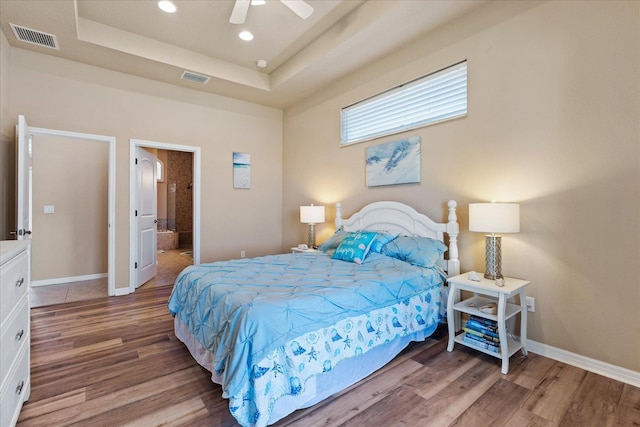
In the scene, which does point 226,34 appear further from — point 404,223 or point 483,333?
point 483,333

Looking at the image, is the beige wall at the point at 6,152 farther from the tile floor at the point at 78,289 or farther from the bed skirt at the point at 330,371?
the bed skirt at the point at 330,371

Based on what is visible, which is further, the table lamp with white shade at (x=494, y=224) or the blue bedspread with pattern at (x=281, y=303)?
the table lamp with white shade at (x=494, y=224)

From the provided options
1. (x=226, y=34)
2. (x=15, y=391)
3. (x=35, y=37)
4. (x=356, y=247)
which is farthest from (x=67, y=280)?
(x=356, y=247)

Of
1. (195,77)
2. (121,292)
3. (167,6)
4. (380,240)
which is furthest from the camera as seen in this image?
(195,77)

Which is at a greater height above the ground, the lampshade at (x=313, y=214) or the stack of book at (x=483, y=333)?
the lampshade at (x=313, y=214)

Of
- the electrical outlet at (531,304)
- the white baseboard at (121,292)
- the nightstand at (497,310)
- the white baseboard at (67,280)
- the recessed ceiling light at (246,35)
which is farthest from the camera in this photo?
the white baseboard at (67,280)

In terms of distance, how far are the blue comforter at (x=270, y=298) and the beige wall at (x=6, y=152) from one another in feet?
7.50

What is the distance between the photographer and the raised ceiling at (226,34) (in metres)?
2.81

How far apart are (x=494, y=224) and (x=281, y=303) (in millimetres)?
1697

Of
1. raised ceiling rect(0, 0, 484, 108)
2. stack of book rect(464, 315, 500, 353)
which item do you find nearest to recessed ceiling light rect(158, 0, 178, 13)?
raised ceiling rect(0, 0, 484, 108)

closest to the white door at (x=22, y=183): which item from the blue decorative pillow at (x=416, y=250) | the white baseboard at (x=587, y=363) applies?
the blue decorative pillow at (x=416, y=250)

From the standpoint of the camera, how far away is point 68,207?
4.69 m

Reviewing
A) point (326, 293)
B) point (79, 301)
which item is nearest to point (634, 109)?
point (326, 293)

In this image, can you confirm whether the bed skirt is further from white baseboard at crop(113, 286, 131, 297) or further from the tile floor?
the tile floor
